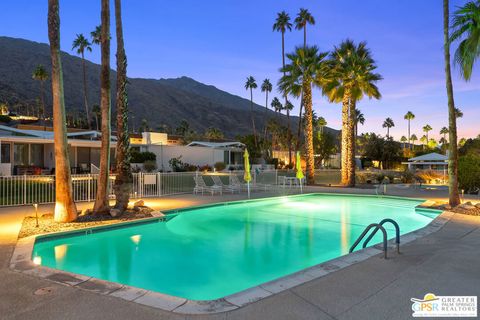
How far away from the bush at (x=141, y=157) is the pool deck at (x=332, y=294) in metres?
19.3

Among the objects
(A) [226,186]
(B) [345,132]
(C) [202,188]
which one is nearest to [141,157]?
(A) [226,186]

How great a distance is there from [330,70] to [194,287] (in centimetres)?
1780

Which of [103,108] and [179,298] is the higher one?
[103,108]

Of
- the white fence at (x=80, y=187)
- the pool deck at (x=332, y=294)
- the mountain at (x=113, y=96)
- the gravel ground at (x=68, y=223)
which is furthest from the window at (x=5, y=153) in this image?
the mountain at (x=113, y=96)

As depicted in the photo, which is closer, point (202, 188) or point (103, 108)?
point (103, 108)

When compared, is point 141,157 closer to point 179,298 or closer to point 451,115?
point 451,115

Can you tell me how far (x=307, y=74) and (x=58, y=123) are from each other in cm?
1617

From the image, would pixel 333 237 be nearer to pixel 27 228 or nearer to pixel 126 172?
pixel 126 172

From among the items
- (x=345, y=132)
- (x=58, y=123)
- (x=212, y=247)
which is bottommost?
(x=212, y=247)

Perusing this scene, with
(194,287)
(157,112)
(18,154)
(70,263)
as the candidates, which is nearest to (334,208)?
(194,287)

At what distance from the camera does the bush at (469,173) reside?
1539cm

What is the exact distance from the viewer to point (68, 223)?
8.33m

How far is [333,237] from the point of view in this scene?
30.0 ft
